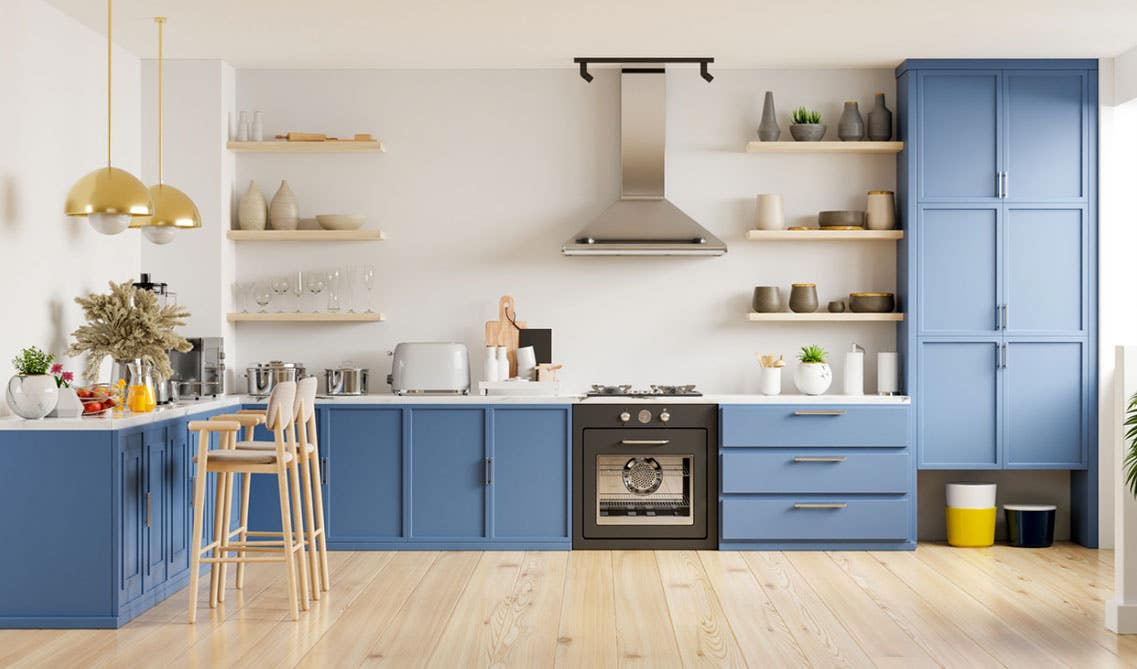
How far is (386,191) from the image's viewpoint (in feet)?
21.4

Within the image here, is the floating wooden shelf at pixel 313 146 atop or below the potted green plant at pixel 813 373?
atop

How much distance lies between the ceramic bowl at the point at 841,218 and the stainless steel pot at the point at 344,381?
2.63 meters

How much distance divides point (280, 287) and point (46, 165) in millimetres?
1545

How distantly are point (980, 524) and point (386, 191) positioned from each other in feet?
12.1

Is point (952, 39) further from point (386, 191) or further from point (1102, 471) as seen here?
point (386, 191)

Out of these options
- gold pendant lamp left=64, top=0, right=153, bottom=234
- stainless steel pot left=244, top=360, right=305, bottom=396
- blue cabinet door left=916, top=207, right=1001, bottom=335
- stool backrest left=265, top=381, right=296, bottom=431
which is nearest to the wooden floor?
stool backrest left=265, top=381, right=296, bottom=431

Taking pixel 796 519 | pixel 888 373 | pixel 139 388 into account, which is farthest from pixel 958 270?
pixel 139 388

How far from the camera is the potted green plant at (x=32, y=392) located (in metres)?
4.38

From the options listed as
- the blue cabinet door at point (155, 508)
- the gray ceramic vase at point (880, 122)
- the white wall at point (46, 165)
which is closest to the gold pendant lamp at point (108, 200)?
the white wall at point (46, 165)

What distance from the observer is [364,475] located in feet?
19.9

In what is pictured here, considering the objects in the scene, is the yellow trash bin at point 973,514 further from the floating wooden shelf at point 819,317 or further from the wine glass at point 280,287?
the wine glass at point 280,287

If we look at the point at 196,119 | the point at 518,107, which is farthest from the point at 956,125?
the point at 196,119

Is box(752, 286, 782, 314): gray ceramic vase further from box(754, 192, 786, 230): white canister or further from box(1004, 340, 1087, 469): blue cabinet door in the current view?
box(1004, 340, 1087, 469): blue cabinet door

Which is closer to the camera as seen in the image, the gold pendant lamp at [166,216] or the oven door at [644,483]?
the gold pendant lamp at [166,216]
